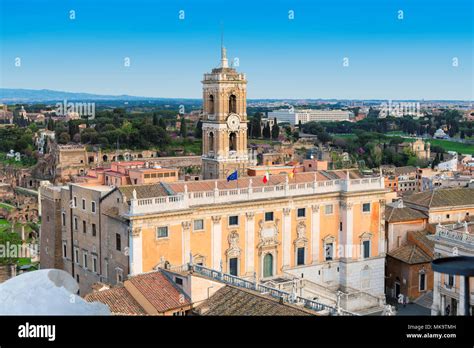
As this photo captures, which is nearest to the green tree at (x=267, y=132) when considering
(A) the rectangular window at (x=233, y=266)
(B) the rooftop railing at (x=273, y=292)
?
(A) the rectangular window at (x=233, y=266)

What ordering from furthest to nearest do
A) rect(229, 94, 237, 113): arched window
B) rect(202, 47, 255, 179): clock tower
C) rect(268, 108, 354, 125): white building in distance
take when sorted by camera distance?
rect(268, 108, 354, 125): white building in distance → rect(229, 94, 237, 113): arched window → rect(202, 47, 255, 179): clock tower

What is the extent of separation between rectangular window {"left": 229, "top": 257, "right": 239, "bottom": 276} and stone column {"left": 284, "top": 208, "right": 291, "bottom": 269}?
1690mm

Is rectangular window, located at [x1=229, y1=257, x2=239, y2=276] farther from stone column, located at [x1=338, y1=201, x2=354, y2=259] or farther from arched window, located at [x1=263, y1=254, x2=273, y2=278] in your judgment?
stone column, located at [x1=338, y1=201, x2=354, y2=259]

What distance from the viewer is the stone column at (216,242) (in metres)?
19.7

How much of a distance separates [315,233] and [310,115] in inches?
3644

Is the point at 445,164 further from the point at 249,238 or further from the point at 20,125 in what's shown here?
the point at 20,125

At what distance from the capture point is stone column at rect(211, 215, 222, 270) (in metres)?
19.7

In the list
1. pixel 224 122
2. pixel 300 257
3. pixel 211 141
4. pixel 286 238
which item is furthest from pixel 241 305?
pixel 211 141

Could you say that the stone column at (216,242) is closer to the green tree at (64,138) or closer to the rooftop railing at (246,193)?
the rooftop railing at (246,193)

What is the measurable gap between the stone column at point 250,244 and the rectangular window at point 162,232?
2.84 metres

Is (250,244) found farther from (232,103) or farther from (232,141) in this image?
(232,103)

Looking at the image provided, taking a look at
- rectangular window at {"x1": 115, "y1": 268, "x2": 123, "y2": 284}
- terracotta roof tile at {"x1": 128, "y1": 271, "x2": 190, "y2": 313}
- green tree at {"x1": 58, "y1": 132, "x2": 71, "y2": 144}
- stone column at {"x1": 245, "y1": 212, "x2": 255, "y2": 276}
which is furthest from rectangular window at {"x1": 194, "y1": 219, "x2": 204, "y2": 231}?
green tree at {"x1": 58, "y1": 132, "x2": 71, "y2": 144}
